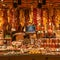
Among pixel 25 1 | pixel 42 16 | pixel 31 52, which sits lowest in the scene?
pixel 31 52

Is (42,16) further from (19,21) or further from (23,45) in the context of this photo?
(23,45)

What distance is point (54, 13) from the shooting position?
8.38 meters

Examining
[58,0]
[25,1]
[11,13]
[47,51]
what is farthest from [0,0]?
[47,51]

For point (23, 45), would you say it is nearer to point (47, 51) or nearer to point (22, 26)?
point (47, 51)

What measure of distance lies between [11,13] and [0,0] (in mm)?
1732

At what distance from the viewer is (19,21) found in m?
8.45

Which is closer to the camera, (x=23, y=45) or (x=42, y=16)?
(x=23, y=45)

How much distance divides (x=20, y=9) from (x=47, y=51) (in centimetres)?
429

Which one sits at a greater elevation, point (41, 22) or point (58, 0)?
point (58, 0)

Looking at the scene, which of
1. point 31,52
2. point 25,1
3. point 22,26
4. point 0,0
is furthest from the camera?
point 22,26

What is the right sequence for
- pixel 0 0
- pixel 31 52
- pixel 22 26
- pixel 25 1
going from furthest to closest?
pixel 22 26, pixel 25 1, pixel 0 0, pixel 31 52

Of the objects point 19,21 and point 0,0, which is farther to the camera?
point 19,21

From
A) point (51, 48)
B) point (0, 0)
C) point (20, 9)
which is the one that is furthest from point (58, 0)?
point (51, 48)

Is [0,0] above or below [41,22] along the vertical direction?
above
